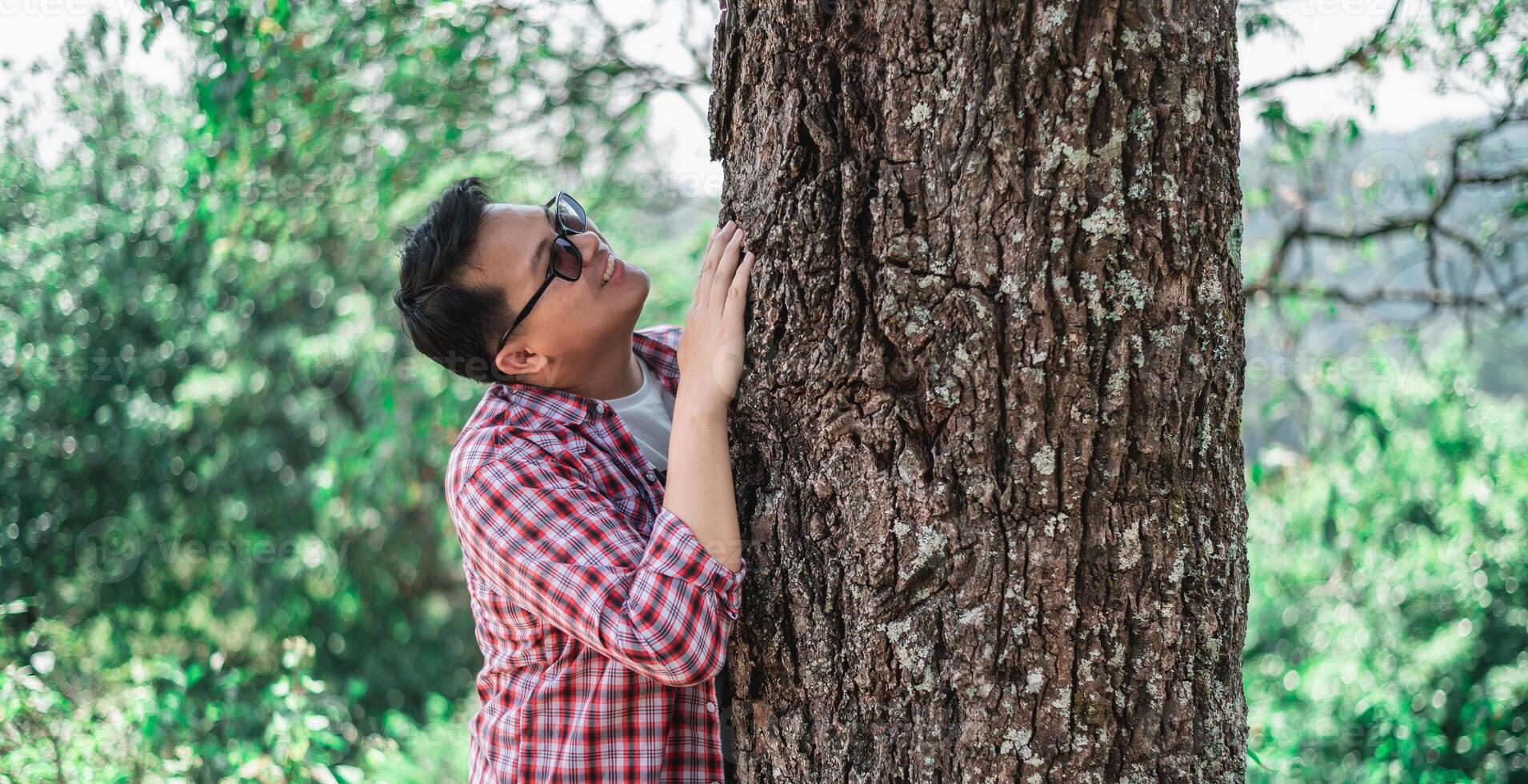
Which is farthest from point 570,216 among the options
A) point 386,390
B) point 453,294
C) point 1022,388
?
point 386,390

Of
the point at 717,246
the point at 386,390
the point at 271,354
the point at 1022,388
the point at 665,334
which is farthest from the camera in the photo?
the point at 271,354

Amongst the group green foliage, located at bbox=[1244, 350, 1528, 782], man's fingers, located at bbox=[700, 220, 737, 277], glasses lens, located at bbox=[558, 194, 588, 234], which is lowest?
green foliage, located at bbox=[1244, 350, 1528, 782]

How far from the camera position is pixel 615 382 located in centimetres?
177

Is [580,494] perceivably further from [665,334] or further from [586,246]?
[665,334]

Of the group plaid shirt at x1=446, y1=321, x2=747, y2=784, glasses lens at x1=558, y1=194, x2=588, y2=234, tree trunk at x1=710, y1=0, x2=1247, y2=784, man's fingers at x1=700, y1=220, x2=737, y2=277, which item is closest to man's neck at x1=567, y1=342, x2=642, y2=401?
plaid shirt at x1=446, y1=321, x2=747, y2=784

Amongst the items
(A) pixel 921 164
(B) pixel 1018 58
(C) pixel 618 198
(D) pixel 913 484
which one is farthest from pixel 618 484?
(C) pixel 618 198

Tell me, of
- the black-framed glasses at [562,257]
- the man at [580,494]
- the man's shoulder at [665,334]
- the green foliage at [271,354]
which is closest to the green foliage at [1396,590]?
the man's shoulder at [665,334]

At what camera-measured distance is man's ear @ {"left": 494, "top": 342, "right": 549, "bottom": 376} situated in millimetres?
1633

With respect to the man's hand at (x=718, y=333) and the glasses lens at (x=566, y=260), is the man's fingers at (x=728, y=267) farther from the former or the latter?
the glasses lens at (x=566, y=260)

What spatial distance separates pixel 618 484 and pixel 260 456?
24.0ft

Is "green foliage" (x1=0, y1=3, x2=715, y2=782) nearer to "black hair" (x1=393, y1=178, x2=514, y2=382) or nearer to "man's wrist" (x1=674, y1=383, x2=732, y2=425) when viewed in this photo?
"black hair" (x1=393, y1=178, x2=514, y2=382)

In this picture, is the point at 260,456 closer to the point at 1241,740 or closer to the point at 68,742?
the point at 68,742

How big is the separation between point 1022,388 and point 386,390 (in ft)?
13.7

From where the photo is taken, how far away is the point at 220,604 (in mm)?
7777
